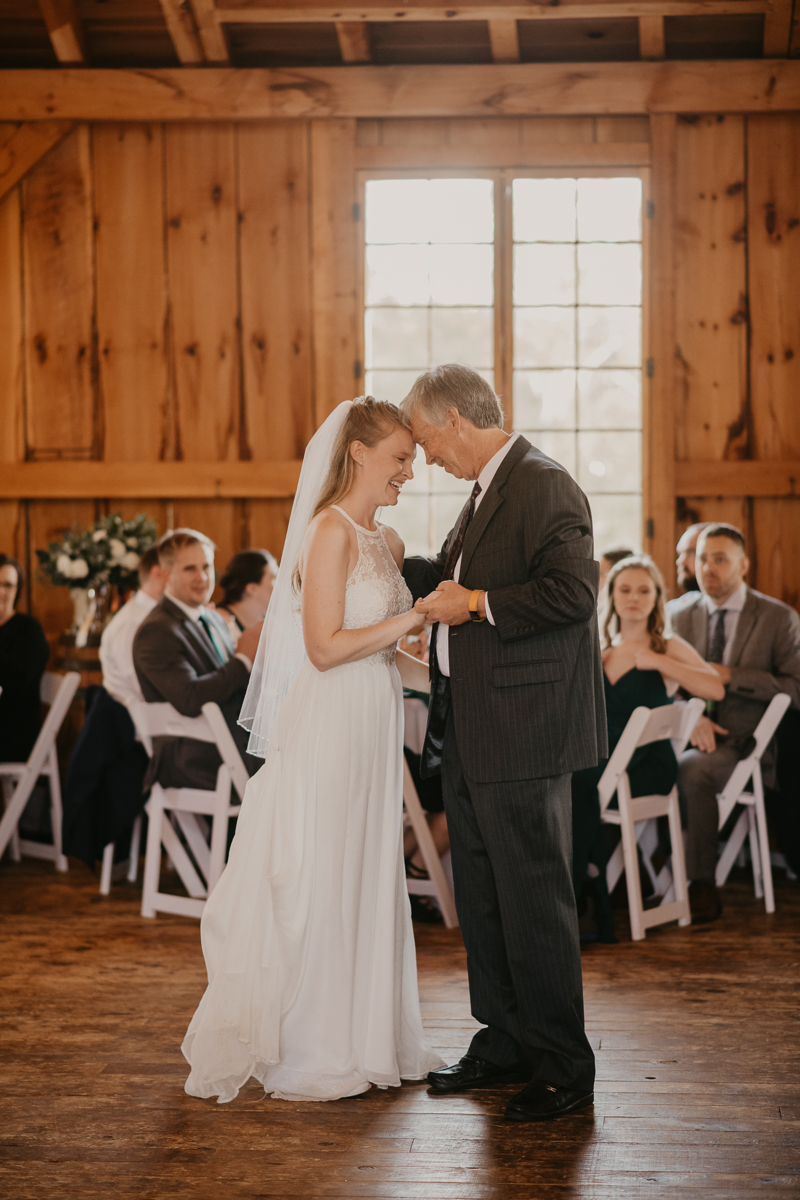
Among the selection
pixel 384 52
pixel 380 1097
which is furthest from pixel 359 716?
pixel 384 52

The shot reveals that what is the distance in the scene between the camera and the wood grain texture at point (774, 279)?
5879 mm

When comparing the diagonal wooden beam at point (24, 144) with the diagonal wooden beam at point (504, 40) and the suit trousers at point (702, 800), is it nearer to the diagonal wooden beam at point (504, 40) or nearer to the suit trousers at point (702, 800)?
the diagonal wooden beam at point (504, 40)

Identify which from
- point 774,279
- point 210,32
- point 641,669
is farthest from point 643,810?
point 210,32

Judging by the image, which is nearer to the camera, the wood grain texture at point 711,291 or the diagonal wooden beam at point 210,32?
the diagonal wooden beam at point 210,32

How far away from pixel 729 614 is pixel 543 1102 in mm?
2857

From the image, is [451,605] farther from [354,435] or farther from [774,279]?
[774,279]

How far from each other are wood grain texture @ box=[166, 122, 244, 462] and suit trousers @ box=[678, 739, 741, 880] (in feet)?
9.65

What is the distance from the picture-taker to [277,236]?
604 centimetres

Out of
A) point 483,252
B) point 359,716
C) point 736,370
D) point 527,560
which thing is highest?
point 483,252

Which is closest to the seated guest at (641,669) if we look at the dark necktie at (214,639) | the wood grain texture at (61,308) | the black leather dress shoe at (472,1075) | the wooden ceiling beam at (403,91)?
the black leather dress shoe at (472,1075)

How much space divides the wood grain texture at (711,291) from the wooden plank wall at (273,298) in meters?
0.01

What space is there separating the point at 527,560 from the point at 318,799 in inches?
29.9

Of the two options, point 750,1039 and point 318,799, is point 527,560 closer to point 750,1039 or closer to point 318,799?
point 318,799

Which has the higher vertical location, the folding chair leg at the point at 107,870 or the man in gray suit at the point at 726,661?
the man in gray suit at the point at 726,661
